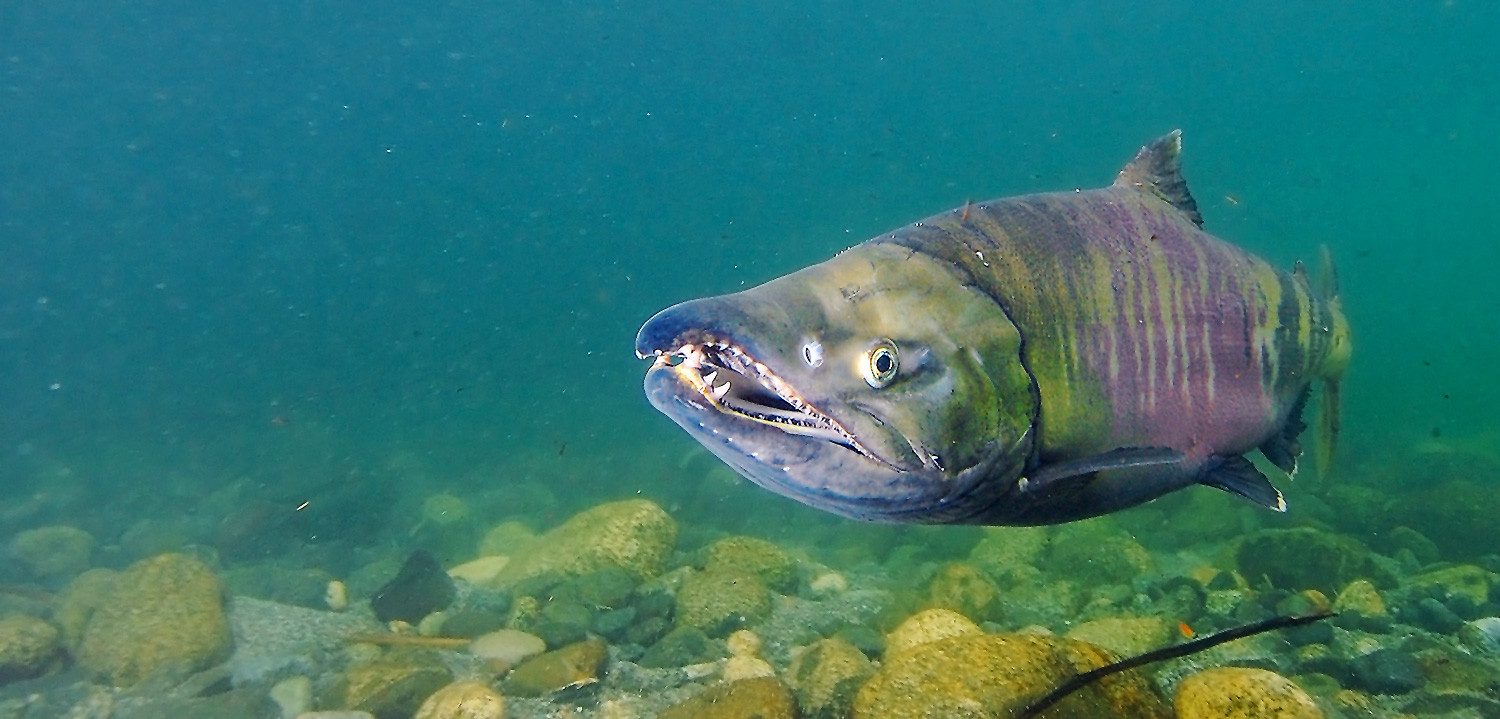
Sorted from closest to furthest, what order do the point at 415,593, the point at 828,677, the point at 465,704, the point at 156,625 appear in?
the point at 828,677 < the point at 465,704 < the point at 156,625 < the point at 415,593

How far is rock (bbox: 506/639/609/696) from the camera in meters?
5.54

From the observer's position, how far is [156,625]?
7371 millimetres

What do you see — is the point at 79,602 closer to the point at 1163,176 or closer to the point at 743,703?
the point at 743,703

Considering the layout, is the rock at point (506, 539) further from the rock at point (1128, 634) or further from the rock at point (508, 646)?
the rock at point (1128, 634)

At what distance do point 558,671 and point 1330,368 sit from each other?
5.11 meters

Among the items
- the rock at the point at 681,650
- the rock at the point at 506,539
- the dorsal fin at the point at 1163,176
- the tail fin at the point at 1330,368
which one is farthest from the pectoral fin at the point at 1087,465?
the rock at the point at 506,539

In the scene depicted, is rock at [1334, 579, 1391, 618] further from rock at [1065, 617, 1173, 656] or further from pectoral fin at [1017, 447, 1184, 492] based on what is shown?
pectoral fin at [1017, 447, 1184, 492]

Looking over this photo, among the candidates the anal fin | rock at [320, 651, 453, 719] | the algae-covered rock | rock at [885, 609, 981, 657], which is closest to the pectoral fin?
the anal fin

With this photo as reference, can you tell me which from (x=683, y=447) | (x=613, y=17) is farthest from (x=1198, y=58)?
(x=683, y=447)

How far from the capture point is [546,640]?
6465 millimetres

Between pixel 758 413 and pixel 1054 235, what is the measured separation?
1.13m

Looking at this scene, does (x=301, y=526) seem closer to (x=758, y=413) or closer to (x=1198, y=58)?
(x=758, y=413)

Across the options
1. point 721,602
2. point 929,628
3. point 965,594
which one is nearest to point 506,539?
point 721,602

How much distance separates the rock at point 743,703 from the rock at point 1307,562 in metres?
5.55
